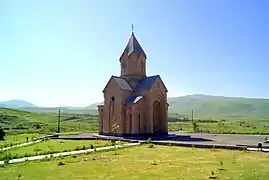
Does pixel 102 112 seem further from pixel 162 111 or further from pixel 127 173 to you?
pixel 127 173

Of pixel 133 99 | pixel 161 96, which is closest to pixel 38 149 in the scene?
pixel 133 99

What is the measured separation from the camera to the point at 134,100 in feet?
121

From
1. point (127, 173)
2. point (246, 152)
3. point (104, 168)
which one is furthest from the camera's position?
point (246, 152)

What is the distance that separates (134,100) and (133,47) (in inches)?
300

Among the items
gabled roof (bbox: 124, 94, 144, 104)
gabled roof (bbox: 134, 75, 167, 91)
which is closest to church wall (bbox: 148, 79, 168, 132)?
gabled roof (bbox: 134, 75, 167, 91)

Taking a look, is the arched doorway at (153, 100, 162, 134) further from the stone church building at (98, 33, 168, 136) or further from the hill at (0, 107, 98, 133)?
the hill at (0, 107, 98, 133)

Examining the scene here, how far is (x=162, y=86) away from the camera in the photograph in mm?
38969

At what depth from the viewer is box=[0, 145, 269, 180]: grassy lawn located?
13266mm

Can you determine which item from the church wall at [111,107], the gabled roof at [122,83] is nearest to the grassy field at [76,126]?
the church wall at [111,107]

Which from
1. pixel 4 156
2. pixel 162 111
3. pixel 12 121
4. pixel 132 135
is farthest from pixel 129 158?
pixel 12 121

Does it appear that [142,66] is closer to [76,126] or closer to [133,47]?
[133,47]

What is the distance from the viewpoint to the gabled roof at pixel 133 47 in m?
40.1

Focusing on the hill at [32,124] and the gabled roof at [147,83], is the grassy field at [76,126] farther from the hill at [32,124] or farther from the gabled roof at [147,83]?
the gabled roof at [147,83]

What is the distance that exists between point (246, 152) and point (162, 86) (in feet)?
62.3
